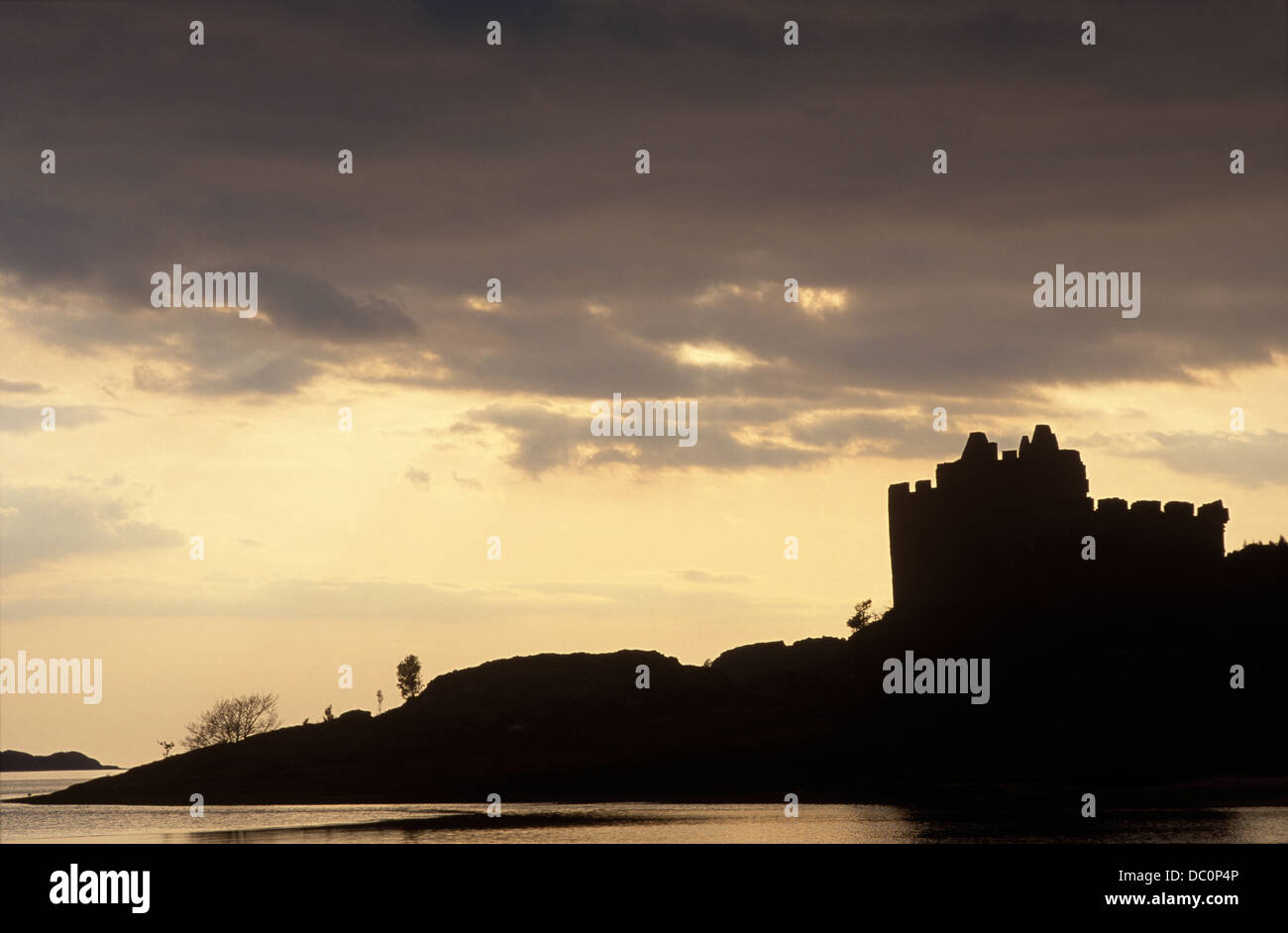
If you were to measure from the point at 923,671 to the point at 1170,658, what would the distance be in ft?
61.1

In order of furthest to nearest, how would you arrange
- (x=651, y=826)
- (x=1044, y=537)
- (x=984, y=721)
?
(x=1044, y=537)
(x=984, y=721)
(x=651, y=826)

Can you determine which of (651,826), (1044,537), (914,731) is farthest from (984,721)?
(651,826)

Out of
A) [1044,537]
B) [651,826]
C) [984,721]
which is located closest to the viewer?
[651,826]

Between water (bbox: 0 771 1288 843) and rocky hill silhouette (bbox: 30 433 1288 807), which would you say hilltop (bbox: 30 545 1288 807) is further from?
water (bbox: 0 771 1288 843)

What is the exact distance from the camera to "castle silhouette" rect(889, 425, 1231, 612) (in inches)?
4587

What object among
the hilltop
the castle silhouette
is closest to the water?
the hilltop

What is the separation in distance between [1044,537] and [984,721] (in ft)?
50.4

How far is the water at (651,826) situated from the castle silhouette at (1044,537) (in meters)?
28.7

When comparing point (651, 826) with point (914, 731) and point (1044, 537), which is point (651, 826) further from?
point (1044, 537)

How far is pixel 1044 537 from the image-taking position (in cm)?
11831

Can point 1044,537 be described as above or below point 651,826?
above
